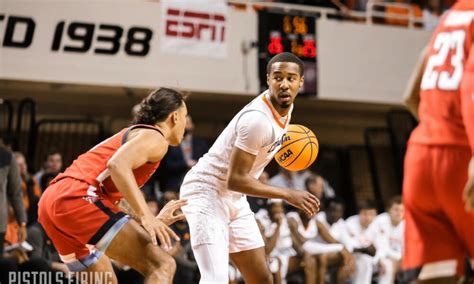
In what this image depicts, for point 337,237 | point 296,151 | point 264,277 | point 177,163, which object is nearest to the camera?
point 264,277

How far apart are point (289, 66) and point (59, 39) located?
22.4 feet

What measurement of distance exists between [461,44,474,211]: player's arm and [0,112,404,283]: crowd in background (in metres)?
6.13

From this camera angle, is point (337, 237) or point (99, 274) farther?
point (337, 237)

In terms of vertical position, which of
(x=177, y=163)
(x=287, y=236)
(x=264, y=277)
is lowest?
(x=287, y=236)

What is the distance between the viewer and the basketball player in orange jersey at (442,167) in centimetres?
324

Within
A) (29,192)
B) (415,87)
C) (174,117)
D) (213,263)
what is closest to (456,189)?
(415,87)

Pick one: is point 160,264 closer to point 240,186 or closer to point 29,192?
point 240,186

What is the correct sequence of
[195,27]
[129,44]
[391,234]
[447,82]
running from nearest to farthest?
[447,82] → [391,234] → [129,44] → [195,27]

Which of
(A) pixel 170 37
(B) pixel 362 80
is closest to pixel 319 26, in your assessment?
(B) pixel 362 80

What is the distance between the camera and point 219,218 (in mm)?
5219

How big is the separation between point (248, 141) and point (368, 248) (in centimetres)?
606

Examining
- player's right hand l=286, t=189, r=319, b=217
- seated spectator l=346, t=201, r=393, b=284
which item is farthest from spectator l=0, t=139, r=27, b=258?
seated spectator l=346, t=201, r=393, b=284

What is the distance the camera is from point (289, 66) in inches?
204

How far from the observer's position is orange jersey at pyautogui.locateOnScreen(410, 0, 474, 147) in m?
3.31
